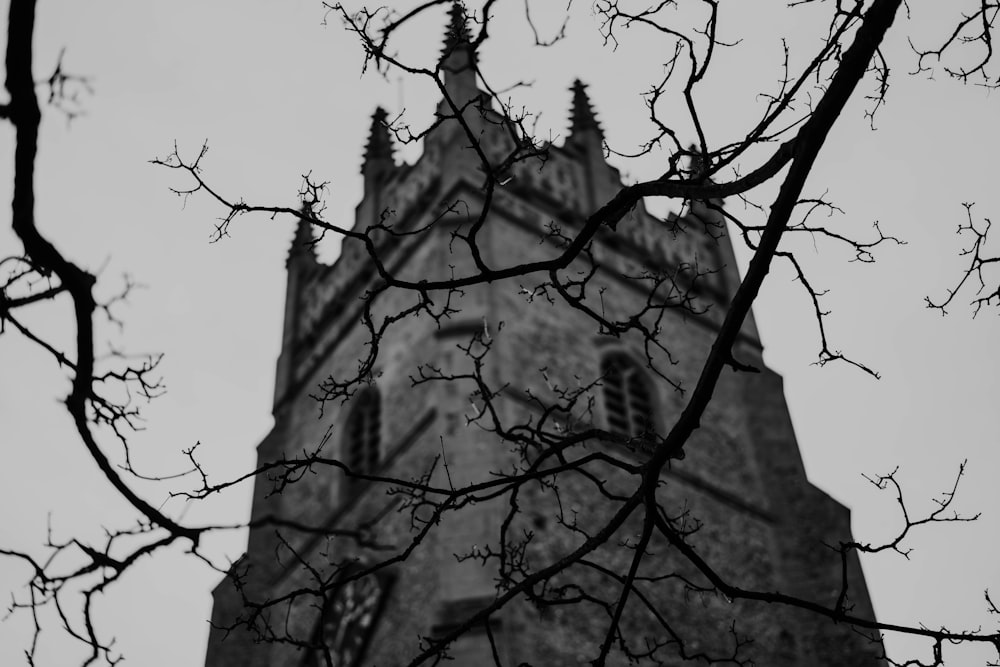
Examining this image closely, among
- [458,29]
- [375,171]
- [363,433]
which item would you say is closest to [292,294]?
[375,171]

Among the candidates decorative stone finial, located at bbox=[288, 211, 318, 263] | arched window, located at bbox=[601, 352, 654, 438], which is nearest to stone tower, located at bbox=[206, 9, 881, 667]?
arched window, located at bbox=[601, 352, 654, 438]

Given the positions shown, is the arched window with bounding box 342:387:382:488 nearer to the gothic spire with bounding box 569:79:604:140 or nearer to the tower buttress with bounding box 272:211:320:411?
the tower buttress with bounding box 272:211:320:411

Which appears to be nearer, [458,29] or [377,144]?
[458,29]

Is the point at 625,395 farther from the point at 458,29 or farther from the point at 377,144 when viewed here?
the point at 458,29

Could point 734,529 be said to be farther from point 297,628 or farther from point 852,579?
point 297,628

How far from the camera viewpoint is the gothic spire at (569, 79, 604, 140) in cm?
2000

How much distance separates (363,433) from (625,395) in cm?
340

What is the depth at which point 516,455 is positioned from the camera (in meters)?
13.5

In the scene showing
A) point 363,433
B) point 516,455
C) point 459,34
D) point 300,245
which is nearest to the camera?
point 459,34

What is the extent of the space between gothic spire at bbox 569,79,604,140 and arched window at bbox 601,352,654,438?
17.4 ft

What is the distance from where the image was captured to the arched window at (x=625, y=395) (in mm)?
14953

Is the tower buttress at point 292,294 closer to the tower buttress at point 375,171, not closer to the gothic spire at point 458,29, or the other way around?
the tower buttress at point 375,171

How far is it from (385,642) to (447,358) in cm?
332

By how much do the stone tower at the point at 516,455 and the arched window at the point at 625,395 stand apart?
3 cm
